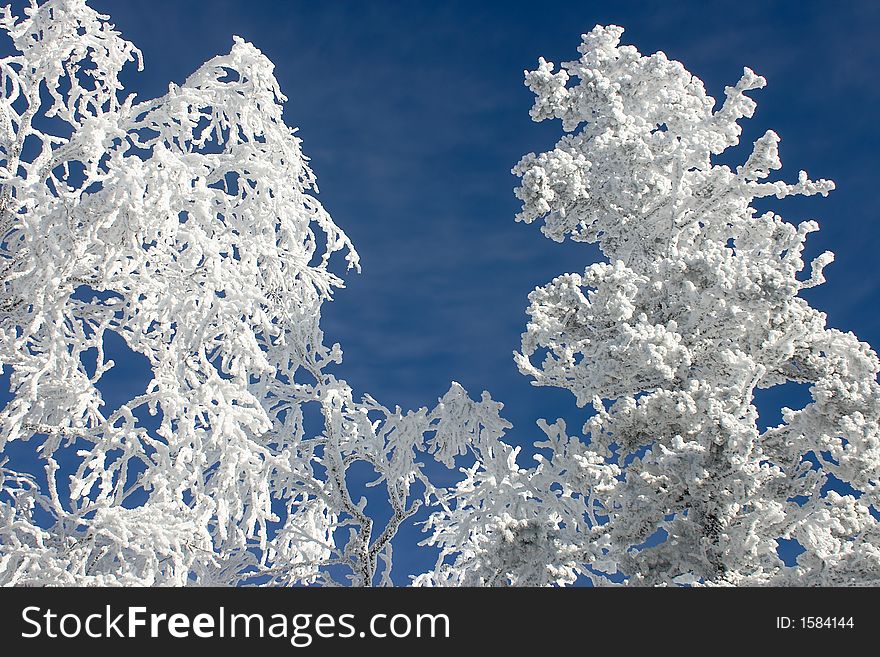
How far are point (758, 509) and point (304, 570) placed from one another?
6800 mm

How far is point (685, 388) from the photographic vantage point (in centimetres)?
1152

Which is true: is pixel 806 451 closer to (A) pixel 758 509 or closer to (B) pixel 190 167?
(A) pixel 758 509

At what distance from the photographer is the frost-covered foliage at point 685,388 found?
1040 centimetres

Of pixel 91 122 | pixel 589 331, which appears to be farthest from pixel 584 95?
pixel 91 122

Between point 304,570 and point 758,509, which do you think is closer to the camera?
point 758,509

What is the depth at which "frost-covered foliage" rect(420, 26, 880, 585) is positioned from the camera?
409 inches

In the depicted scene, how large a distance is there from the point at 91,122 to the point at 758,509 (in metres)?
9.83

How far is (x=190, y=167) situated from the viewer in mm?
9109

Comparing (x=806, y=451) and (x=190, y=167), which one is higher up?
(x=190, y=167)

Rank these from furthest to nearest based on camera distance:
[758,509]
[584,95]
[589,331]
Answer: [584,95], [589,331], [758,509]

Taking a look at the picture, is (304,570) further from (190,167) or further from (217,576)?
(190,167)
